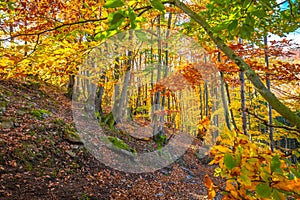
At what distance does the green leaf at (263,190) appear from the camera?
28.2 inches

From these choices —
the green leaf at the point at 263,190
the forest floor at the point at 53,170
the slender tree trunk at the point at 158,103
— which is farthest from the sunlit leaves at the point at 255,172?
the slender tree trunk at the point at 158,103

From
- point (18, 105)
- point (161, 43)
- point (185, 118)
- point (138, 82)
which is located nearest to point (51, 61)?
point (18, 105)

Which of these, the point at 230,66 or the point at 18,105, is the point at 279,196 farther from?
the point at 18,105

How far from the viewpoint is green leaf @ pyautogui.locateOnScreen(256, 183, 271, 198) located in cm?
72

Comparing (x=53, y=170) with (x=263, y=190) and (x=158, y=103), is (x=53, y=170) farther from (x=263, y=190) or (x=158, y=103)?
(x=158, y=103)

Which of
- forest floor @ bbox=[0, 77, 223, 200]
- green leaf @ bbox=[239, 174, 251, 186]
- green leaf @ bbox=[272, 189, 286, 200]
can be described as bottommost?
forest floor @ bbox=[0, 77, 223, 200]

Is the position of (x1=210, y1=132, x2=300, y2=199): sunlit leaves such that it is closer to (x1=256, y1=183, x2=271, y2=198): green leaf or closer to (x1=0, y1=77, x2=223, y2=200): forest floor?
(x1=256, y1=183, x2=271, y2=198): green leaf

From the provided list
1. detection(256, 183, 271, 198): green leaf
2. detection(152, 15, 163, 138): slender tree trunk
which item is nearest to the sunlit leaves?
detection(256, 183, 271, 198): green leaf

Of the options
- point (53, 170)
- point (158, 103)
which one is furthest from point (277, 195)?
point (158, 103)

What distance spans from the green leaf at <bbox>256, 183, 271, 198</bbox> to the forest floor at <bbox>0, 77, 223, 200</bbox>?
468 centimetres

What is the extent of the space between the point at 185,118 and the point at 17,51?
24932 millimetres

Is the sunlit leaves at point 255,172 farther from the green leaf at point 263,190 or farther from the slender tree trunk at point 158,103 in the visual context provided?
the slender tree trunk at point 158,103

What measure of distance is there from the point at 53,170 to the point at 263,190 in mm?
5652

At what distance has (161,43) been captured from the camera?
1158cm
